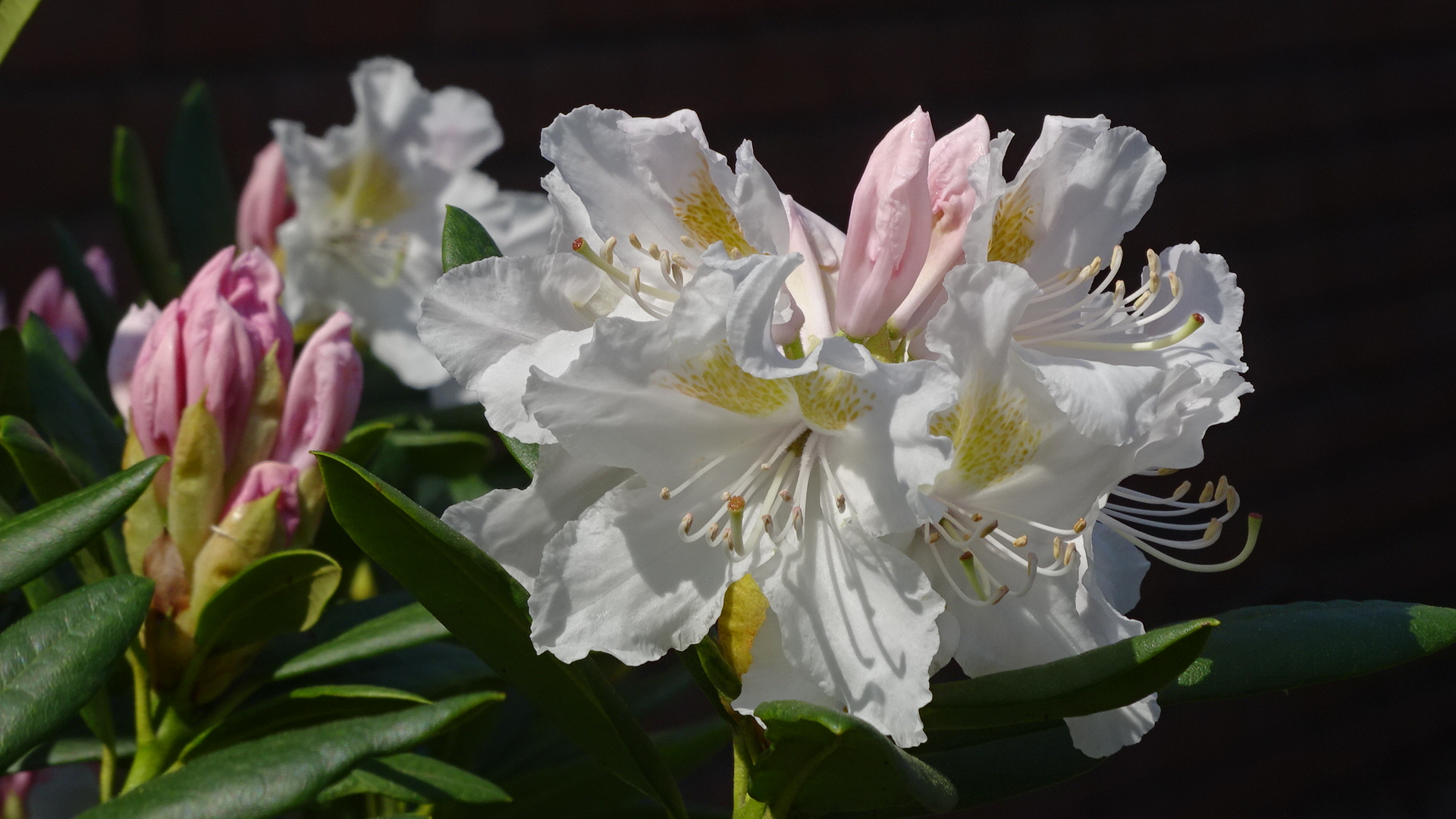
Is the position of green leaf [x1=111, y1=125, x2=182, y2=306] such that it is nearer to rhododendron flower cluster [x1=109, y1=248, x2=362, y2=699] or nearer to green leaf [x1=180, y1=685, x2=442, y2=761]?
rhododendron flower cluster [x1=109, y1=248, x2=362, y2=699]

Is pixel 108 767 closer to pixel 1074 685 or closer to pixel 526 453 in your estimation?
pixel 526 453

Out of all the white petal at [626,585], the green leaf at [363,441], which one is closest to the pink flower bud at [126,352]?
the green leaf at [363,441]

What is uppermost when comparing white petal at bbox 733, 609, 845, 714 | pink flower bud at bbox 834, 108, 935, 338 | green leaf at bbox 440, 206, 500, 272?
pink flower bud at bbox 834, 108, 935, 338

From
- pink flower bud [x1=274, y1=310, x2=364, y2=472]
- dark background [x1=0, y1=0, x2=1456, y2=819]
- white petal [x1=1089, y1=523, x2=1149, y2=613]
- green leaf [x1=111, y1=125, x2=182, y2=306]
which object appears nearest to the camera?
white petal [x1=1089, y1=523, x2=1149, y2=613]

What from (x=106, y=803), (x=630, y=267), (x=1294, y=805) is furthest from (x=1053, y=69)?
(x=106, y=803)

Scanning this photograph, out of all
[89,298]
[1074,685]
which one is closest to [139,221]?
[89,298]

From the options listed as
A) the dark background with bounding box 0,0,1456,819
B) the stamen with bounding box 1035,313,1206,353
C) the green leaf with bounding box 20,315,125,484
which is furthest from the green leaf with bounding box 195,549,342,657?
the dark background with bounding box 0,0,1456,819

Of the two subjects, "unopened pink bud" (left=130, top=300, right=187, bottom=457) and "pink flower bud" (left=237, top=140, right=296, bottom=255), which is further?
"pink flower bud" (left=237, top=140, right=296, bottom=255)
